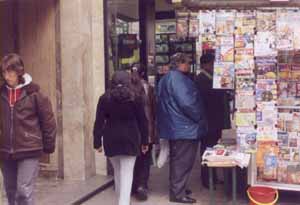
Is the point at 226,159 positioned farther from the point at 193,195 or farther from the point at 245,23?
the point at 245,23

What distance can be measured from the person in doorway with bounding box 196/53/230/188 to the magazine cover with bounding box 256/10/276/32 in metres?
1.35

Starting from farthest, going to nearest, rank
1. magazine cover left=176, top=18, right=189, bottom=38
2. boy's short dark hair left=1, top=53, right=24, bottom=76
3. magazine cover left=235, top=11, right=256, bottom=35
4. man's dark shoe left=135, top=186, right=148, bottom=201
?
magazine cover left=176, top=18, right=189, bottom=38, man's dark shoe left=135, top=186, right=148, bottom=201, magazine cover left=235, top=11, right=256, bottom=35, boy's short dark hair left=1, top=53, right=24, bottom=76

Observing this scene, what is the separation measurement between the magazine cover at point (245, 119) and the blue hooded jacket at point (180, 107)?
1.88 ft

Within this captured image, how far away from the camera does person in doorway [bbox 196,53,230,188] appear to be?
25.2 ft

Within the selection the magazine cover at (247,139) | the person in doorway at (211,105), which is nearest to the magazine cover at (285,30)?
the magazine cover at (247,139)

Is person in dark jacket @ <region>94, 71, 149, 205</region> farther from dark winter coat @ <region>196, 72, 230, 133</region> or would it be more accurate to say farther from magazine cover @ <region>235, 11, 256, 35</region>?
dark winter coat @ <region>196, 72, 230, 133</region>

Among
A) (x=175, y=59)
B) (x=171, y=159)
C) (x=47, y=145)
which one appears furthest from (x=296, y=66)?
(x=47, y=145)

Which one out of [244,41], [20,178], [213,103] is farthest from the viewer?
[213,103]

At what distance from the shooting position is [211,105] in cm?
770

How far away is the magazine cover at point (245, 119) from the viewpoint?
657 centimetres

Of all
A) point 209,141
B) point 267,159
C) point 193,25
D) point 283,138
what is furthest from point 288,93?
point 209,141

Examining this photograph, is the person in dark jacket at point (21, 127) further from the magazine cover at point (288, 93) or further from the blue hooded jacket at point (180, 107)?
the magazine cover at point (288, 93)

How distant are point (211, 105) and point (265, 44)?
1.50 metres

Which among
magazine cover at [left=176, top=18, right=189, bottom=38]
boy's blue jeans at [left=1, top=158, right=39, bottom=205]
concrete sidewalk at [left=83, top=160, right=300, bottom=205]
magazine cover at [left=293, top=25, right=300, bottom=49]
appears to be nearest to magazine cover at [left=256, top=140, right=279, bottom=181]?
concrete sidewalk at [left=83, top=160, right=300, bottom=205]
